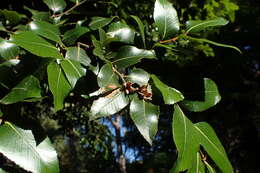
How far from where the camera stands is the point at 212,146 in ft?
3.41

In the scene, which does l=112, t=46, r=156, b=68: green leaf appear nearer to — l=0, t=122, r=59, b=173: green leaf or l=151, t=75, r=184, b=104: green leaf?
l=151, t=75, r=184, b=104: green leaf

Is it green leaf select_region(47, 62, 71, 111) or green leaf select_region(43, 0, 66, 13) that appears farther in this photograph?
green leaf select_region(43, 0, 66, 13)

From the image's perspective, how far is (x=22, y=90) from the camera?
36.9 inches

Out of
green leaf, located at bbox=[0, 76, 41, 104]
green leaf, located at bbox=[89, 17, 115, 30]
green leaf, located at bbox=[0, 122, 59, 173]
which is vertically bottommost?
green leaf, located at bbox=[0, 122, 59, 173]

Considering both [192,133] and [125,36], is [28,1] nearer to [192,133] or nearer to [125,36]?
[125,36]

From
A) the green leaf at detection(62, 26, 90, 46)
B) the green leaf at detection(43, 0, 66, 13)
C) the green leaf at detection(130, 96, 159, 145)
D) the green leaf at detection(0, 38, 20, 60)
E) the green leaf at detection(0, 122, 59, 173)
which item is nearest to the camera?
the green leaf at detection(0, 122, 59, 173)

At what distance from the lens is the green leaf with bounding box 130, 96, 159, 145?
984mm

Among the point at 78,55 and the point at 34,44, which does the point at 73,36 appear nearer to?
the point at 78,55

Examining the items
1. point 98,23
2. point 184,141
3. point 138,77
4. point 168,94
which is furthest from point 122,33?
point 184,141

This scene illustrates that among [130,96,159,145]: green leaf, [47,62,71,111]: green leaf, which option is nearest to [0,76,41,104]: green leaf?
[47,62,71,111]: green leaf

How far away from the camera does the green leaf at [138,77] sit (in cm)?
104

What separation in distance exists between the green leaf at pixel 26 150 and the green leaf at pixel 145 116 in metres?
0.25

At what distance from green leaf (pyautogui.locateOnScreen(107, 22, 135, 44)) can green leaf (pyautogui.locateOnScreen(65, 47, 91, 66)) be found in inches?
5.5

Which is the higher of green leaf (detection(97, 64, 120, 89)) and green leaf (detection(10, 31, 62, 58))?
green leaf (detection(10, 31, 62, 58))
